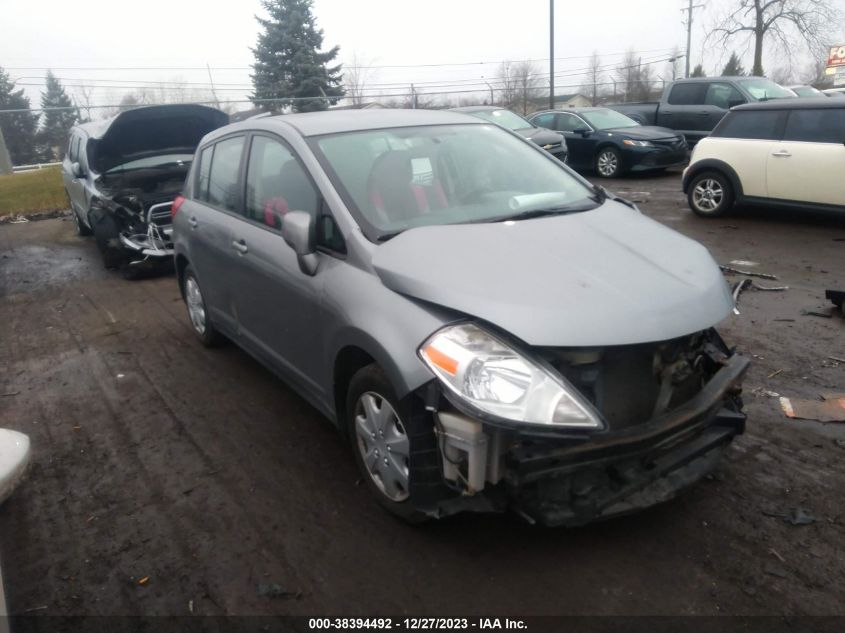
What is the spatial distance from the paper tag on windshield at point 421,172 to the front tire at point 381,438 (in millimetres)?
1141

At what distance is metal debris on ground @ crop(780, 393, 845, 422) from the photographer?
379cm

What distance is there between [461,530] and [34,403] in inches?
138

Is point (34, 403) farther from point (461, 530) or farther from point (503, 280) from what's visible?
point (503, 280)

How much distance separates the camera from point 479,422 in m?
2.42

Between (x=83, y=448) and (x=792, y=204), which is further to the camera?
(x=792, y=204)

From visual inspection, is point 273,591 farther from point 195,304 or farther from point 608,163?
point 608,163

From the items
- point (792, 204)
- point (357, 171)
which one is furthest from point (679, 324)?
point (792, 204)

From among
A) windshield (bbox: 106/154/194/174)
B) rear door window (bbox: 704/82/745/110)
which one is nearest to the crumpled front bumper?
windshield (bbox: 106/154/194/174)

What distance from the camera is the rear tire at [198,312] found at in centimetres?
525

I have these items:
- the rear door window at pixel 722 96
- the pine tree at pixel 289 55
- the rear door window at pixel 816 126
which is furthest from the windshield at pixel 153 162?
the pine tree at pixel 289 55

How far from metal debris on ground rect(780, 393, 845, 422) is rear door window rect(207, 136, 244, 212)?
12.5 ft

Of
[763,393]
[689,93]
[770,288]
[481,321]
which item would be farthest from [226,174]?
[689,93]

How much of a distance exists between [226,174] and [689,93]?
13.4m

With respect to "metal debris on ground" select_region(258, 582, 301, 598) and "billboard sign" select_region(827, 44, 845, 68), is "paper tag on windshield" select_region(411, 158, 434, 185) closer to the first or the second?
"metal debris on ground" select_region(258, 582, 301, 598)
